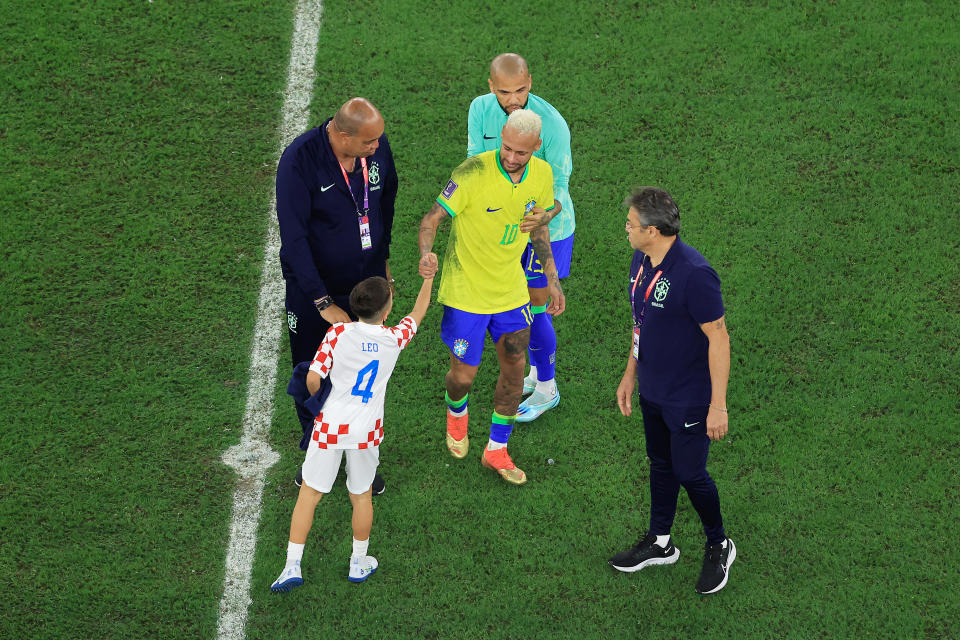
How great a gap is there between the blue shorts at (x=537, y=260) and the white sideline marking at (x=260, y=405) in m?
1.87

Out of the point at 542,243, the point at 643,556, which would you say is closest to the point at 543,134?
the point at 542,243

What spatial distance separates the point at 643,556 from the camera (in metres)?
5.67

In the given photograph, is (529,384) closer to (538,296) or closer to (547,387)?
(547,387)

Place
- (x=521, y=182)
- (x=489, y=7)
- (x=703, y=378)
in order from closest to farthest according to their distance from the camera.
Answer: (x=703, y=378) < (x=521, y=182) < (x=489, y=7)

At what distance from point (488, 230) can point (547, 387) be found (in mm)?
1440

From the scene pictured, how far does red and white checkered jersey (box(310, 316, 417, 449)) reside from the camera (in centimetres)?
495

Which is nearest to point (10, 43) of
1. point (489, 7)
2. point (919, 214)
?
point (489, 7)

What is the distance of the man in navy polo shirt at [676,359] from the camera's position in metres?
4.79

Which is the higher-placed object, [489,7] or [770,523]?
[489,7]

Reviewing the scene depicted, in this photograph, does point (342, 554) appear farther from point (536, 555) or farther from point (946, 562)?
point (946, 562)

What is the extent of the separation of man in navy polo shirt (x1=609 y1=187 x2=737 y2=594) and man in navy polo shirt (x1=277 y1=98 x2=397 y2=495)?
4.75 feet

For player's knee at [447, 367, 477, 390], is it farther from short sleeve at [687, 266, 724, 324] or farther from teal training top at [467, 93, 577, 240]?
short sleeve at [687, 266, 724, 324]

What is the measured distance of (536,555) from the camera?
5.75 metres

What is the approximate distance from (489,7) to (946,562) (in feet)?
19.8
